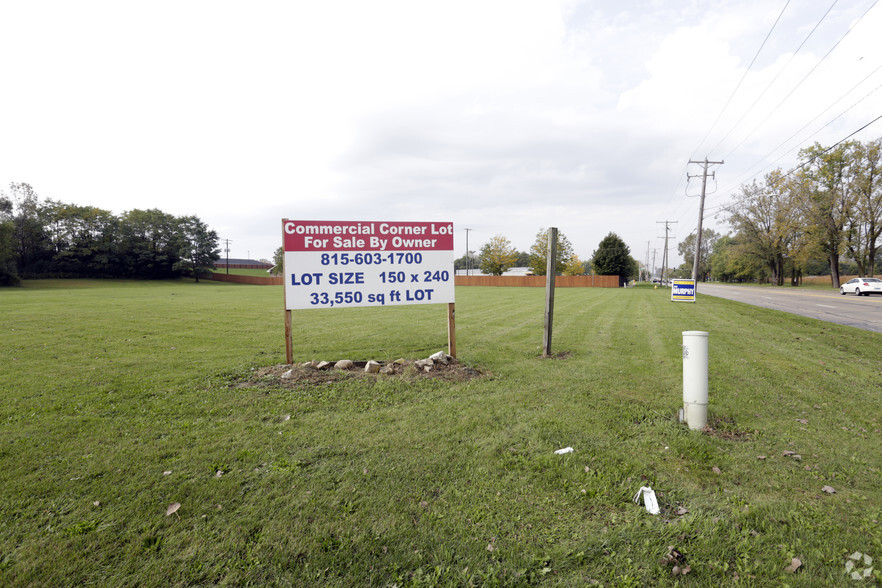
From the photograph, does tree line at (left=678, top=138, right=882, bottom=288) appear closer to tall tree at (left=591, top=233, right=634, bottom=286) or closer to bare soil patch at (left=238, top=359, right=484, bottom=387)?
tall tree at (left=591, top=233, right=634, bottom=286)

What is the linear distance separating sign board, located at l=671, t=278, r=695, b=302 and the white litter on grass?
2258 centimetres

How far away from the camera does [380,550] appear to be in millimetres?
2395

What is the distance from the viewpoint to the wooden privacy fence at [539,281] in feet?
204

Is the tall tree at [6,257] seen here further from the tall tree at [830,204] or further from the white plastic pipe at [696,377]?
the tall tree at [830,204]

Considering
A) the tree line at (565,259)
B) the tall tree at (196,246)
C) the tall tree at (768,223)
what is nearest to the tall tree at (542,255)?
the tree line at (565,259)

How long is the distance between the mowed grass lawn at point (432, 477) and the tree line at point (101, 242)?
6505cm

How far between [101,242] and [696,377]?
263 feet

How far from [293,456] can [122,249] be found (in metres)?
Result: 76.9

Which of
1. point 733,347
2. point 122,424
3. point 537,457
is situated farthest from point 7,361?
point 733,347

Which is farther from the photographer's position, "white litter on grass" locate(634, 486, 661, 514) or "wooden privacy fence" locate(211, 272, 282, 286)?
"wooden privacy fence" locate(211, 272, 282, 286)

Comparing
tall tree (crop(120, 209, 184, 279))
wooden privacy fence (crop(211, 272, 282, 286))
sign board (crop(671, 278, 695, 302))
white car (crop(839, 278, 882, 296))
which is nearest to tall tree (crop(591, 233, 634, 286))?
white car (crop(839, 278, 882, 296))

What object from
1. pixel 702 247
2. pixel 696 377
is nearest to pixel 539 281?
pixel 696 377

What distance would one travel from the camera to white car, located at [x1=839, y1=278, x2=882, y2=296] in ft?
92.9

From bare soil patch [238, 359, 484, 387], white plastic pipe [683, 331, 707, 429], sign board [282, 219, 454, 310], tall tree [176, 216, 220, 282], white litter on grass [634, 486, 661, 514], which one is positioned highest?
tall tree [176, 216, 220, 282]
